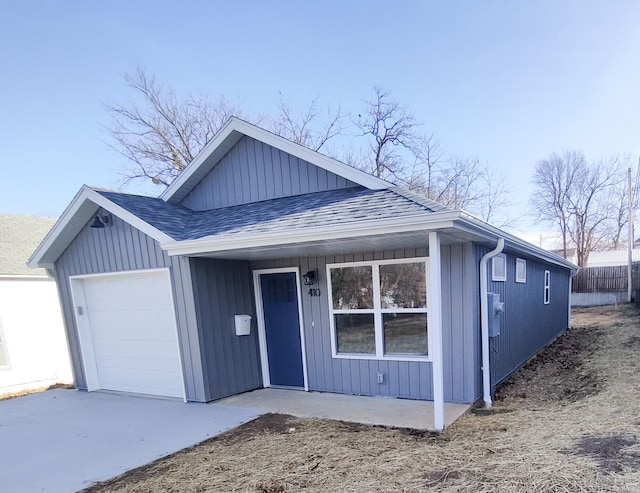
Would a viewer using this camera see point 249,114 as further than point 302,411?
Yes

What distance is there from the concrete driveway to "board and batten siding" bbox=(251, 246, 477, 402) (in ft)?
4.90

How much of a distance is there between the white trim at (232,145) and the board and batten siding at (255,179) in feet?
0.37

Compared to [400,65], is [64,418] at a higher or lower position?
lower

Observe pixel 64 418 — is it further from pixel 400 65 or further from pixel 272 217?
pixel 400 65

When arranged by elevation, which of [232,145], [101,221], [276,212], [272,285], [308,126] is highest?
[308,126]

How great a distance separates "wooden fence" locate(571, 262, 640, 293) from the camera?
1897cm

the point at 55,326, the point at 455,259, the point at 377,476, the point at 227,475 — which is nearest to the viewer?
the point at 377,476

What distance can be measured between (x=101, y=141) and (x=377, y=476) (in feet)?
55.7

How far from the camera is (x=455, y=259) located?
17.1 feet

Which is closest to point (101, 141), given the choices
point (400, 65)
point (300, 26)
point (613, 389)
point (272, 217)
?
point (300, 26)

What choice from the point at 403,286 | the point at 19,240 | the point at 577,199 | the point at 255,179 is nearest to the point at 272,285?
the point at 255,179

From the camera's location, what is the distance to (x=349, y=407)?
534 centimetres

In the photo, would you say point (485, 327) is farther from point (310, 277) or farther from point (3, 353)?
point (3, 353)

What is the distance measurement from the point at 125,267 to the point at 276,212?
3.02 m
